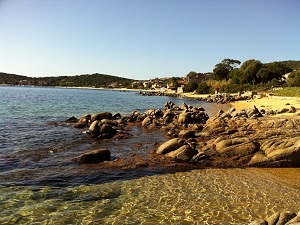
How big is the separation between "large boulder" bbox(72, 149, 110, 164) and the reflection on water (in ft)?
12.5

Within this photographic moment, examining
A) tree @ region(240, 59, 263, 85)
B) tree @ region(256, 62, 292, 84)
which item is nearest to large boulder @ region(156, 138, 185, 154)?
tree @ region(256, 62, 292, 84)

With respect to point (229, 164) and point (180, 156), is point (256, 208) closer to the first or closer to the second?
point (229, 164)

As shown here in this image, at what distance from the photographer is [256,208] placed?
9586 millimetres

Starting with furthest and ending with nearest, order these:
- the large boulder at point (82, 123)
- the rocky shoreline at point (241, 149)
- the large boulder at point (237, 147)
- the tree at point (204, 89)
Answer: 1. the tree at point (204, 89)
2. the large boulder at point (82, 123)
3. the large boulder at point (237, 147)
4. the rocky shoreline at point (241, 149)

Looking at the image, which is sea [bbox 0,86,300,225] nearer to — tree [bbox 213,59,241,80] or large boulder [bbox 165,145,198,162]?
large boulder [bbox 165,145,198,162]

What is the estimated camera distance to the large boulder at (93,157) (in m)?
15.4

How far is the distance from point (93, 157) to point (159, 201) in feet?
22.0

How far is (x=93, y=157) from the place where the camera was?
615 inches

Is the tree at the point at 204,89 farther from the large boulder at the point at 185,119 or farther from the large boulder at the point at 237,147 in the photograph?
the large boulder at the point at 237,147

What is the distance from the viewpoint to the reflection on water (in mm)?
8828

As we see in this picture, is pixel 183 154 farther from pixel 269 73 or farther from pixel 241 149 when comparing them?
pixel 269 73

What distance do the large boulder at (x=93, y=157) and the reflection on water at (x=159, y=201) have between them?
12.5 feet

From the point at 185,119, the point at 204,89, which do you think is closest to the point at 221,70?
the point at 204,89

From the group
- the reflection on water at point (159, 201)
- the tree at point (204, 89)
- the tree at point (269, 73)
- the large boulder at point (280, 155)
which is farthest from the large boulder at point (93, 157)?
the tree at point (204, 89)
